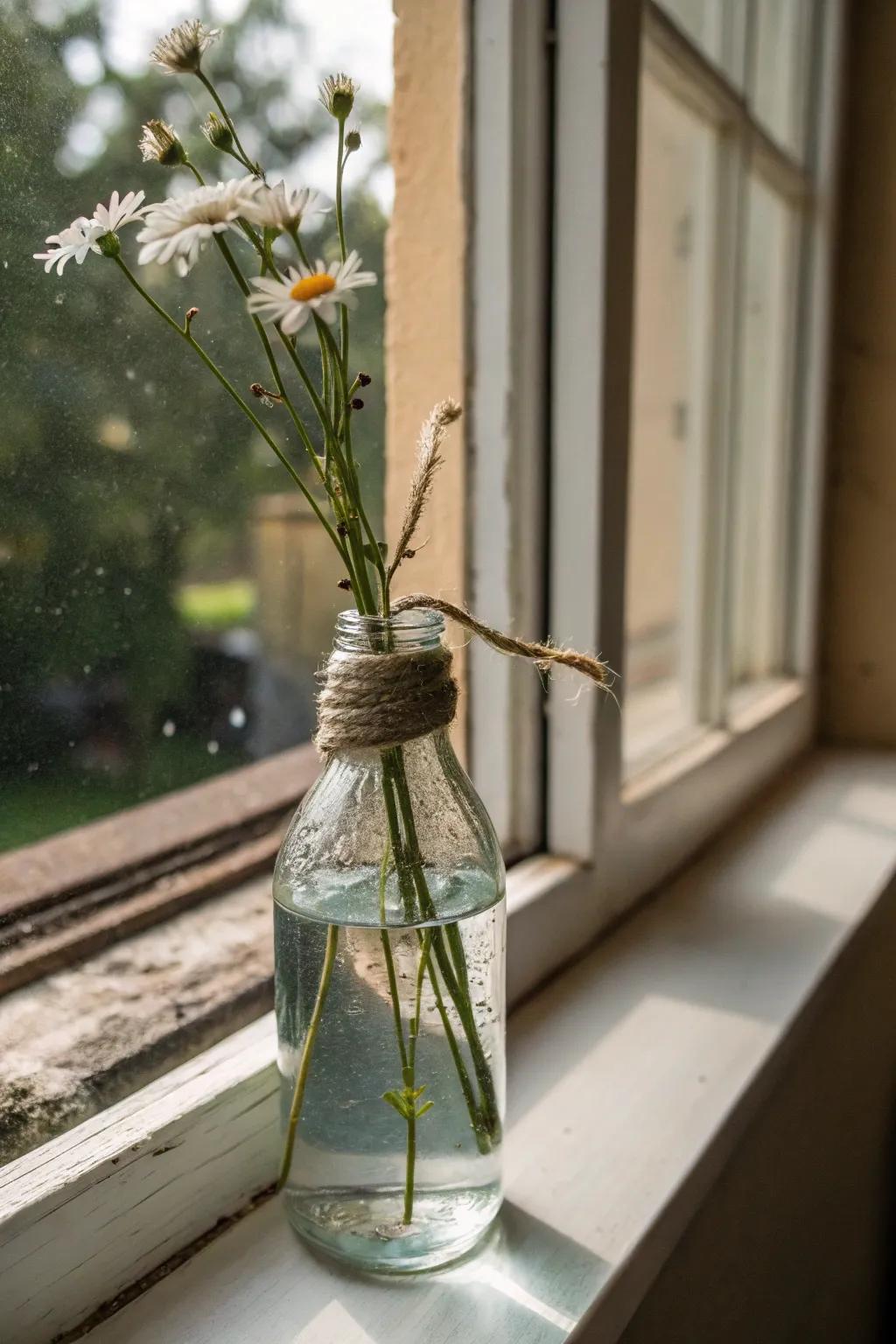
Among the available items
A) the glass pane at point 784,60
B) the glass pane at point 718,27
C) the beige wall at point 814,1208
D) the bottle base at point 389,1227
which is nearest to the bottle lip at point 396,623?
the bottle base at point 389,1227

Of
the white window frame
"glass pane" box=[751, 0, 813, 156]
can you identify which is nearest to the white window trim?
the white window frame

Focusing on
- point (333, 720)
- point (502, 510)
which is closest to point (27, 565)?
point (333, 720)

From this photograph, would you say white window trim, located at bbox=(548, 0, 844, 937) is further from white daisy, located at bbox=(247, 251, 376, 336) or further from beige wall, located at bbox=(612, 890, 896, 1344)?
white daisy, located at bbox=(247, 251, 376, 336)

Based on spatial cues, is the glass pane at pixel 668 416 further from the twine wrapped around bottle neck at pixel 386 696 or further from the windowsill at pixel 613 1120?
the twine wrapped around bottle neck at pixel 386 696

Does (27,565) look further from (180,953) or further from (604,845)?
(604,845)

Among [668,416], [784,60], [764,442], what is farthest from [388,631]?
[668,416]

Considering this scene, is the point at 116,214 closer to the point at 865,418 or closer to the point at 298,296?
the point at 298,296
